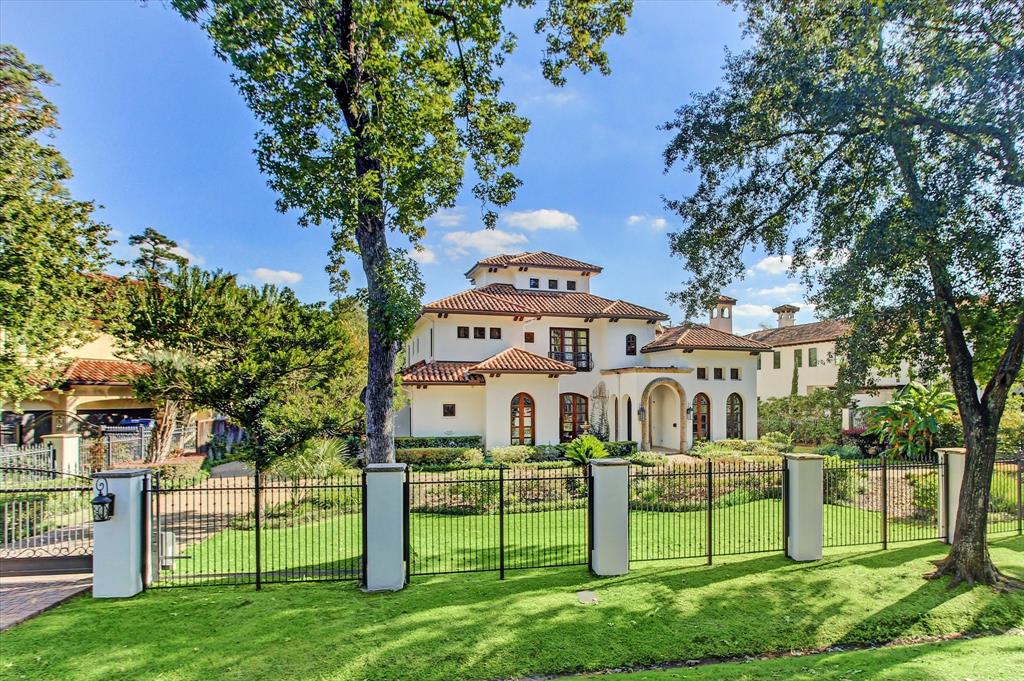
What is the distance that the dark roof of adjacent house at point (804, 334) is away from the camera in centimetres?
3326

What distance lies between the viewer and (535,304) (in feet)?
87.6

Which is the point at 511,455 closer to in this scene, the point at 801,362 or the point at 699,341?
the point at 699,341

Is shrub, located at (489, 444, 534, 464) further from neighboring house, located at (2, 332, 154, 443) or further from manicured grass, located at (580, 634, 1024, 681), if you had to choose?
manicured grass, located at (580, 634, 1024, 681)

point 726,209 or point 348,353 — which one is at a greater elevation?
point 726,209

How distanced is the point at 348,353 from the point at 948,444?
20.6 metres

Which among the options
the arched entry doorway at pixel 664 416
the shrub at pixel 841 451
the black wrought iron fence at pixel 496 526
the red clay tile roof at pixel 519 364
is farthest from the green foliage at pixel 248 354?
the shrub at pixel 841 451

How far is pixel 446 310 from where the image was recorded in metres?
24.3

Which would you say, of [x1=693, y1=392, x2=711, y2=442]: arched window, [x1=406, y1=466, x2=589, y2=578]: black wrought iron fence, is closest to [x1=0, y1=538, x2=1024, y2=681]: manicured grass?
[x1=406, y1=466, x2=589, y2=578]: black wrought iron fence

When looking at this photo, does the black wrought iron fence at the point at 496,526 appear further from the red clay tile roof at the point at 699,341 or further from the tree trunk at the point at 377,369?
the red clay tile roof at the point at 699,341

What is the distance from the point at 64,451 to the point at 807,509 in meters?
18.9

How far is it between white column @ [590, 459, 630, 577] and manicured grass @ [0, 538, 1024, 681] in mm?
335

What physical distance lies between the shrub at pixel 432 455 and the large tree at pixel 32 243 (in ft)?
36.6

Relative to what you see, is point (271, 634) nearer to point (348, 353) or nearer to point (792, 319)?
point (348, 353)

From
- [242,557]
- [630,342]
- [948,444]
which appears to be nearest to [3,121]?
[242,557]
